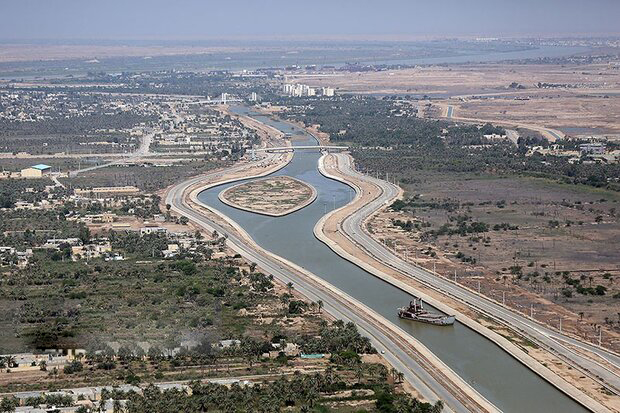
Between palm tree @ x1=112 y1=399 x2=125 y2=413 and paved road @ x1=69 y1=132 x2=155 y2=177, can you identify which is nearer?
palm tree @ x1=112 y1=399 x2=125 y2=413

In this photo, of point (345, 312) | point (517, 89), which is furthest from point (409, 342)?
point (517, 89)

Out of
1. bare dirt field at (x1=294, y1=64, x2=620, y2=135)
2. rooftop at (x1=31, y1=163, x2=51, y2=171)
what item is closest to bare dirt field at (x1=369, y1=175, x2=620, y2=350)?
rooftop at (x1=31, y1=163, x2=51, y2=171)

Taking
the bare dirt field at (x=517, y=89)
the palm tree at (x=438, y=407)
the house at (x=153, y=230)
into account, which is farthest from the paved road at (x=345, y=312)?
the bare dirt field at (x=517, y=89)

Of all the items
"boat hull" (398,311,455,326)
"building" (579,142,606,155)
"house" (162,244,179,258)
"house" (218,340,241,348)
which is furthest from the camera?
"building" (579,142,606,155)

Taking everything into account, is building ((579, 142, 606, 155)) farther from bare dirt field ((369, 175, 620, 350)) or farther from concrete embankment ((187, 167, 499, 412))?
concrete embankment ((187, 167, 499, 412))

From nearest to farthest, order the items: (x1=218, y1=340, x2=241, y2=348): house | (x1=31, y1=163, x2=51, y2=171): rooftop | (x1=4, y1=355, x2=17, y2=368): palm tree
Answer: (x1=4, y1=355, x2=17, y2=368): palm tree, (x1=218, y1=340, x2=241, y2=348): house, (x1=31, y1=163, x2=51, y2=171): rooftop

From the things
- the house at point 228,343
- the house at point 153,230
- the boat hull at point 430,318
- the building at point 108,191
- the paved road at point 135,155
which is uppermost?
the house at point 228,343

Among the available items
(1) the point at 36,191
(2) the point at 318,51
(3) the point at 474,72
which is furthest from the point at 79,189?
(2) the point at 318,51

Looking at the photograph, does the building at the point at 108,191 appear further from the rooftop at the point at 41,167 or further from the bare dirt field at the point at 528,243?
the bare dirt field at the point at 528,243
